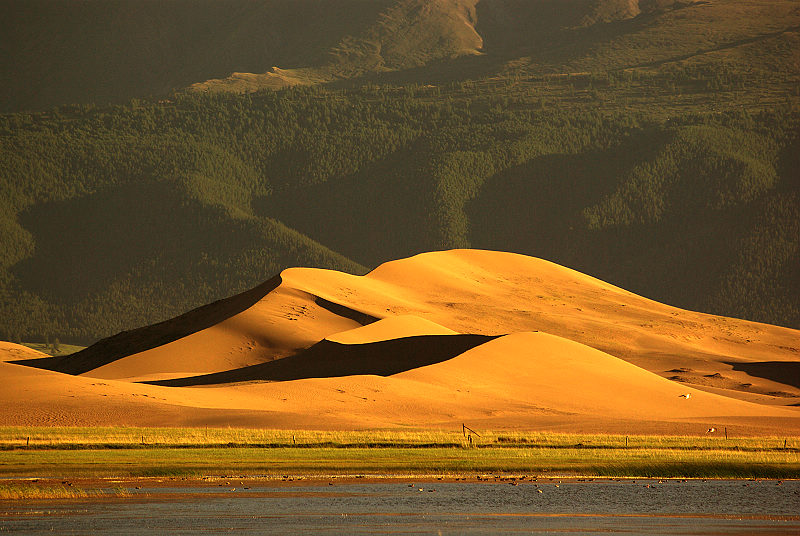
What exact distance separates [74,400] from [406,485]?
42.4 meters

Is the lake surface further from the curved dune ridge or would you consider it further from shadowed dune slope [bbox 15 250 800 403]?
shadowed dune slope [bbox 15 250 800 403]

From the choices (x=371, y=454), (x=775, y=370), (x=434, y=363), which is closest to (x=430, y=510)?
(x=371, y=454)

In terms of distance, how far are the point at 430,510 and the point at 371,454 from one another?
18.8m

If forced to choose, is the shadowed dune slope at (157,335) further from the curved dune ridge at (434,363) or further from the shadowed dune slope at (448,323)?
the curved dune ridge at (434,363)

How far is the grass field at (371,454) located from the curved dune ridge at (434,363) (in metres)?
8.17

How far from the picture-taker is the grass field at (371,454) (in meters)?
50.0

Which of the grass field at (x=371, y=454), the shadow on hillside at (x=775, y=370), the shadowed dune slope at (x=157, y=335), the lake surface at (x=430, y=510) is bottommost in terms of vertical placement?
the shadow on hillside at (x=775, y=370)

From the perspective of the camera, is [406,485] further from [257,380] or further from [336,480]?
[257,380]

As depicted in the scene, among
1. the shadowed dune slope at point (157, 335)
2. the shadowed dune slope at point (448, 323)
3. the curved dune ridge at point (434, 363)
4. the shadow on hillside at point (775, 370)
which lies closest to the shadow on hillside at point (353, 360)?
the curved dune ridge at point (434, 363)

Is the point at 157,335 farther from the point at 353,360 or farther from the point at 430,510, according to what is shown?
the point at 430,510

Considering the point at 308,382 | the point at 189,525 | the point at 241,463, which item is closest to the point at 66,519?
the point at 189,525

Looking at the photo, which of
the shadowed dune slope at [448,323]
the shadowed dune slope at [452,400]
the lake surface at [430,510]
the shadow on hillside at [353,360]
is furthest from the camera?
the shadowed dune slope at [448,323]

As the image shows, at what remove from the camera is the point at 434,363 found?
4134 inches

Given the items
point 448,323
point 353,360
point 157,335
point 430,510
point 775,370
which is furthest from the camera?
point 448,323
